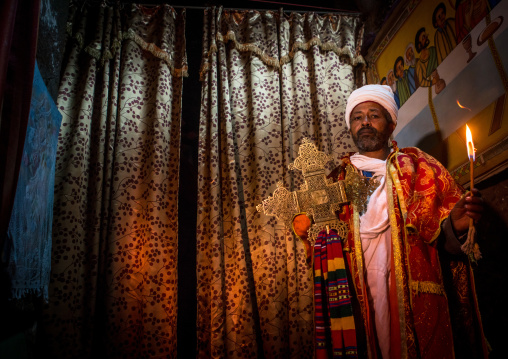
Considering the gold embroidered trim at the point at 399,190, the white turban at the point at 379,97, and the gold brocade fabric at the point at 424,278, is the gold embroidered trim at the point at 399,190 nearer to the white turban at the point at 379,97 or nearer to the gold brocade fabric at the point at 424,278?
the gold brocade fabric at the point at 424,278

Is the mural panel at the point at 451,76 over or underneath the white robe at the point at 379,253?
over

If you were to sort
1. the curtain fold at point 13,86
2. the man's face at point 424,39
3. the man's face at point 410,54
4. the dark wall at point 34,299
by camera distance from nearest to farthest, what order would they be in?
1. the curtain fold at point 13,86
2. the dark wall at point 34,299
3. the man's face at point 424,39
4. the man's face at point 410,54

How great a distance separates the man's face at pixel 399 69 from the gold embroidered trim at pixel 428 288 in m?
1.73

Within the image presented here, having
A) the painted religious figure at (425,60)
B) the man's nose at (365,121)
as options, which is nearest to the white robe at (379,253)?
the man's nose at (365,121)

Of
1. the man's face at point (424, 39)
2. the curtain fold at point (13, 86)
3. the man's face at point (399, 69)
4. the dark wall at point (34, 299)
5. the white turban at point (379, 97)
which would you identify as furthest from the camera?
the man's face at point (399, 69)

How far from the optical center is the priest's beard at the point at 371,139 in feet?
8.10

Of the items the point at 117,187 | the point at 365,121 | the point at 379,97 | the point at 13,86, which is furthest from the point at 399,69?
the point at 13,86

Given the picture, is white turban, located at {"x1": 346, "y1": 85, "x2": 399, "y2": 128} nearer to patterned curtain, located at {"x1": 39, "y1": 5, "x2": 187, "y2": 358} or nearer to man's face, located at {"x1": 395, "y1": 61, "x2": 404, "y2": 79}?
man's face, located at {"x1": 395, "y1": 61, "x2": 404, "y2": 79}

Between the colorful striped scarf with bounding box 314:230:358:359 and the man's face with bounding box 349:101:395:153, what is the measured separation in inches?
28.1

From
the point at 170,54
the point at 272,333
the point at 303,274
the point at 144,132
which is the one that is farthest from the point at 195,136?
the point at 272,333

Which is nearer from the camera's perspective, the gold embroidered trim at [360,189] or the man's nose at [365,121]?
the gold embroidered trim at [360,189]

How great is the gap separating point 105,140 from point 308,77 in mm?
1764

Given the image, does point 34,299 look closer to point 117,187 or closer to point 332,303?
point 117,187

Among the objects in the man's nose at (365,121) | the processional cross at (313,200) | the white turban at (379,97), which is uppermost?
the white turban at (379,97)
